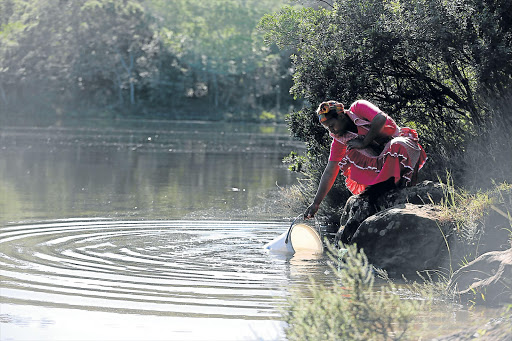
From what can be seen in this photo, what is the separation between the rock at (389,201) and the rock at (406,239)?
67 centimetres

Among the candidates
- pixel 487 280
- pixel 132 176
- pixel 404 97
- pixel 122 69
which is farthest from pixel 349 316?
pixel 122 69

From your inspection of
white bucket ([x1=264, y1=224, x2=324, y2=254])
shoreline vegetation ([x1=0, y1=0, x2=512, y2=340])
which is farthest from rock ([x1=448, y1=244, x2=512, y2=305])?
white bucket ([x1=264, y1=224, x2=324, y2=254])

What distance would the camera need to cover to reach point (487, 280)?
25.5ft

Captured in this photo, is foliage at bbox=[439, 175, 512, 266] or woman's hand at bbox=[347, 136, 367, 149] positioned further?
woman's hand at bbox=[347, 136, 367, 149]

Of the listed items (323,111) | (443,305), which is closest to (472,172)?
(323,111)

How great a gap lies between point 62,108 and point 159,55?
37.7ft

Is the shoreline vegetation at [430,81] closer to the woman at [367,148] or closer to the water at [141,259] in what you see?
the woman at [367,148]

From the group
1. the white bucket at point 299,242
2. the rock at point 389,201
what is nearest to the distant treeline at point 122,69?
the white bucket at point 299,242

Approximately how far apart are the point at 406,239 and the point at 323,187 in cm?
114

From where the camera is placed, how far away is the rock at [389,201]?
1037cm

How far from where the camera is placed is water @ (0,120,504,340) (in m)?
7.21

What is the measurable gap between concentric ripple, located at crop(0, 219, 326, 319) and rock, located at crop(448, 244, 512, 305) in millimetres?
1757

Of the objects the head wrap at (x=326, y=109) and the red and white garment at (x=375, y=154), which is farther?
the red and white garment at (x=375, y=154)

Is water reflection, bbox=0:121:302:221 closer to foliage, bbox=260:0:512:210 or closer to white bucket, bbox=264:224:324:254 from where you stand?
foliage, bbox=260:0:512:210
